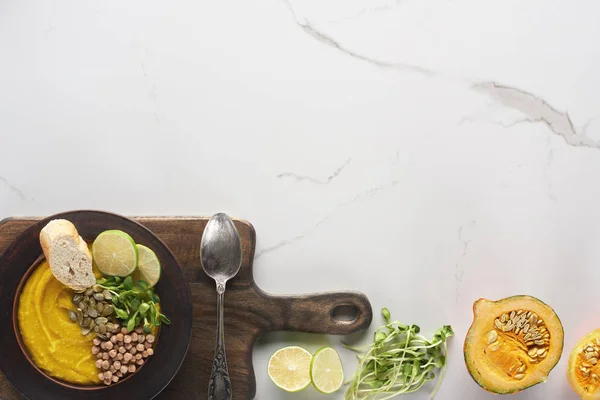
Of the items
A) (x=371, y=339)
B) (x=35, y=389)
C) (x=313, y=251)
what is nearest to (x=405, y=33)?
(x=313, y=251)

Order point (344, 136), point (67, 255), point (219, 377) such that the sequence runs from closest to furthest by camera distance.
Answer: point (67, 255) < point (219, 377) < point (344, 136)

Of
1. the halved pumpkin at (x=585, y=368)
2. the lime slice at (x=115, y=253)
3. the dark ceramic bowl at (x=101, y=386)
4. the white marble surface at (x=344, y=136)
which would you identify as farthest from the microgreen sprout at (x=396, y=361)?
the lime slice at (x=115, y=253)

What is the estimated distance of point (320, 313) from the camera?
1681mm

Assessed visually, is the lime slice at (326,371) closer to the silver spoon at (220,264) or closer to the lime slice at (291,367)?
the lime slice at (291,367)

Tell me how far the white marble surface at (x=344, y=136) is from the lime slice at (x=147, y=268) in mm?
184

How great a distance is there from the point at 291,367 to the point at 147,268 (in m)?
0.43

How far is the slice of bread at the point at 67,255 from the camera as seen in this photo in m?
1.49

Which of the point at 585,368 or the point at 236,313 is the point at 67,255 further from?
the point at 585,368

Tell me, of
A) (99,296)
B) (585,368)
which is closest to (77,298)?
(99,296)

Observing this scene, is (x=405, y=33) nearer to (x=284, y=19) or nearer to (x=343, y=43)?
(x=343, y=43)

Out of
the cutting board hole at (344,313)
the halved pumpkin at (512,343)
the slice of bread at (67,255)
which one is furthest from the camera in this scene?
the cutting board hole at (344,313)

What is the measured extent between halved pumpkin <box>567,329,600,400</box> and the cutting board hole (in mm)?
550

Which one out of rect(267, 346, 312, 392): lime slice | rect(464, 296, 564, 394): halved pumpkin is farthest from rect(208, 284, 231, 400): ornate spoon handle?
rect(464, 296, 564, 394): halved pumpkin

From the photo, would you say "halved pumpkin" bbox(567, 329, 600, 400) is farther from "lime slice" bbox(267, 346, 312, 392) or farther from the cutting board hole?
"lime slice" bbox(267, 346, 312, 392)
